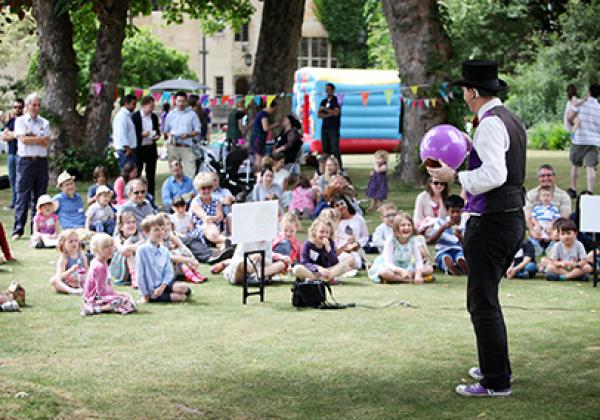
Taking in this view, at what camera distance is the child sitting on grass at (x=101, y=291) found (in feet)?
36.2

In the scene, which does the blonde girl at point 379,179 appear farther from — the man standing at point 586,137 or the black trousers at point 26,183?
the black trousers at point 26,183

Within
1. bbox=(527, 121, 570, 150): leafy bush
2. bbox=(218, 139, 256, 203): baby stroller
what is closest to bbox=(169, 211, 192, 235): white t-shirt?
bbox=(218, 139, 256, 203): baby stroller

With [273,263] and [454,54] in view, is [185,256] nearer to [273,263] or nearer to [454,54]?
[273,263]

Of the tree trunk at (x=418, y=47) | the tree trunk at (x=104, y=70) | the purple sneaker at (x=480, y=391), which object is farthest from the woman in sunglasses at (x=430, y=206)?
the tree trunk at (x=104, y=70)

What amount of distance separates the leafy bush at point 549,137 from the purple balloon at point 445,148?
111ft

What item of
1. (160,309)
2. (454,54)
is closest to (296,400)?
(160,309)

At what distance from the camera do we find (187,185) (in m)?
17.6

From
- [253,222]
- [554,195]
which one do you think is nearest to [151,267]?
[253,222]

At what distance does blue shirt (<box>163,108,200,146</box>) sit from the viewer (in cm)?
2281

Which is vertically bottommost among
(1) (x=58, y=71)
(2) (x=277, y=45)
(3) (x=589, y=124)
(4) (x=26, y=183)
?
(4) (x=26, y=183)

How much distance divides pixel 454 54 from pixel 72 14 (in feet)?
35.8

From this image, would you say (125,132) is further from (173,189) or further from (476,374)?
(476,374)

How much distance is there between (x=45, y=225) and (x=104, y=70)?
10.9m

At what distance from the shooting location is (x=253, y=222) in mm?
11438
